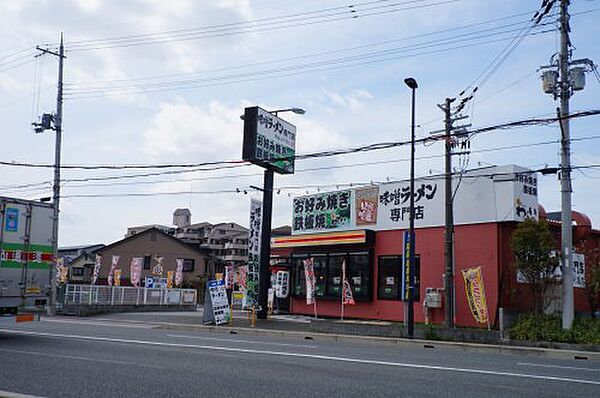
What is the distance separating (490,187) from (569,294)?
16.9ft

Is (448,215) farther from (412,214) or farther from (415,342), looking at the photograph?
(415,342)

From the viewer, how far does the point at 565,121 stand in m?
18.7

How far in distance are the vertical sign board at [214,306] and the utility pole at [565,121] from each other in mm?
11960

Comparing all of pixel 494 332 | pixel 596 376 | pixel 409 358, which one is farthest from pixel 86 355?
pixel 494 332

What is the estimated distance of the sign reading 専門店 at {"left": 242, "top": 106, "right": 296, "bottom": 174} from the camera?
2427 centimetres

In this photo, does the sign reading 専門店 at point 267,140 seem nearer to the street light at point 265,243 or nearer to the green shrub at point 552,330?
the street light at point 265,243

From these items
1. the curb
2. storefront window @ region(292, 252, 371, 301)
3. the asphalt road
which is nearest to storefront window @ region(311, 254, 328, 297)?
storefront window @ region(292, 252, 371, 301)

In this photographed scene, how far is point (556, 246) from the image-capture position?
19469 millimetres

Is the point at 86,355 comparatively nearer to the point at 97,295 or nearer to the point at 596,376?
the point at 596,376

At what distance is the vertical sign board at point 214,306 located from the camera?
22672mm

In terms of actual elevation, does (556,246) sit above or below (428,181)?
below

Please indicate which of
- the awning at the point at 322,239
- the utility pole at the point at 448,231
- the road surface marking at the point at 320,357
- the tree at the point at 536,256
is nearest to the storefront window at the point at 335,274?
the awning at the point at 322,239

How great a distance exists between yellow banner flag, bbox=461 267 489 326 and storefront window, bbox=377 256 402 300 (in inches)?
146

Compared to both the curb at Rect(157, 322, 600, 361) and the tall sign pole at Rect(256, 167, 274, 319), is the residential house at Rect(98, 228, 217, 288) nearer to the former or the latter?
the tall sign pole at Rect(256, 167, 274, 319)
